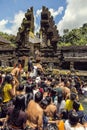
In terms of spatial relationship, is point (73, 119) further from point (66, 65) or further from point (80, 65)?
point (66, 65)

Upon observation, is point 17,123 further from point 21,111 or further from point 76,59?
point 76,59

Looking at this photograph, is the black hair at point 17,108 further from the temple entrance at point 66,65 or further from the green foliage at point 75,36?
the green foliage at point 75,36

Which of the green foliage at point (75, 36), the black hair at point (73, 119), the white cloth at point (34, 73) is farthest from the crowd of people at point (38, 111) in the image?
the green foliage at point (75, 36)

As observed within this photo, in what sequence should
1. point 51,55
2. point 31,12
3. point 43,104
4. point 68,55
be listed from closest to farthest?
point 43,104 → point 68,55 → point 51,55 → point 31,12

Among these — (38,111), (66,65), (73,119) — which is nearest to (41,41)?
(66,65)

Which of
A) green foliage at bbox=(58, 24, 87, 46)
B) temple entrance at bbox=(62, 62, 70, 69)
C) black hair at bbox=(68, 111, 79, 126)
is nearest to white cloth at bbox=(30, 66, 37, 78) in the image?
black hair at bbox=(68, 111, 79, 126)

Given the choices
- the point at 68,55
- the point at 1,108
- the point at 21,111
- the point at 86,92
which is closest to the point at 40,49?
the point at 68,55

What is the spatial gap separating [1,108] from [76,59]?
1902cm

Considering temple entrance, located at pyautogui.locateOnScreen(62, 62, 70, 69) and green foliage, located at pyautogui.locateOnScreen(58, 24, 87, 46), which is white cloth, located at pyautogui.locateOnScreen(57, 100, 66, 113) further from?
green foliage, located at pyautogui.locateOnScreen(58, 24, 87, 46)

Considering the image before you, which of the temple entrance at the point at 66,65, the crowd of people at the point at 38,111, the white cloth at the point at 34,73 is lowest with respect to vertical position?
the temple entrance at the point at 66,65

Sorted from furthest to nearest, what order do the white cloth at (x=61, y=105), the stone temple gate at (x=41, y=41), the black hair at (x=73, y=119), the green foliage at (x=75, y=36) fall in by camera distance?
the green foliage at (x=75, y=36) → the stone temple gate at (x=41, y=41) → the white cloth at (x=61, y=105) → the black hair at (x=73, y=119)

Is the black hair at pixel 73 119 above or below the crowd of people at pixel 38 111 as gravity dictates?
above

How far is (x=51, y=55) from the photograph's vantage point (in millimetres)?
31422

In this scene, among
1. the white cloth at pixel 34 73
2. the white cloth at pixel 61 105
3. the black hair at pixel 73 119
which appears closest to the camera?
the black hair at pixel 73 119
